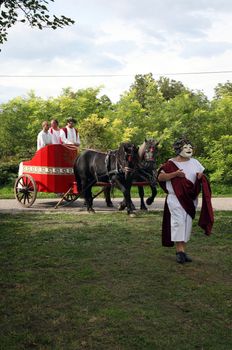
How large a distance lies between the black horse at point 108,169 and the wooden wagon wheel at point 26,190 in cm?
144

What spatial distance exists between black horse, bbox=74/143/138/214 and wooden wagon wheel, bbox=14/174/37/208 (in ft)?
4.72

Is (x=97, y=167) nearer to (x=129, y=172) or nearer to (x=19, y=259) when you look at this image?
(x=129, y=172)

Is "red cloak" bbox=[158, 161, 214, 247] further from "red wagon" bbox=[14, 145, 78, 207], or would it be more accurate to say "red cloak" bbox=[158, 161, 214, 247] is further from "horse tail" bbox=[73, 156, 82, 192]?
"red wagon" bbox=[14, 145, 78, 207]

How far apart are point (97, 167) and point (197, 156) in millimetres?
10052

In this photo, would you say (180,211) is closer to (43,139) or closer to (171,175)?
(171,175)

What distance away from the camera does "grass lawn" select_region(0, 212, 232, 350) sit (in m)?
4.71

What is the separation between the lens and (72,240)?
8516 mm

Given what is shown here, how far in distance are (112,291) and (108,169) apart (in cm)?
640

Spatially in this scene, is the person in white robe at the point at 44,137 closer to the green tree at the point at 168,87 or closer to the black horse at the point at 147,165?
the black horse at the point at 147,165

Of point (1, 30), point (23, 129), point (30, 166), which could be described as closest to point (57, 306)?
point (1, 30)

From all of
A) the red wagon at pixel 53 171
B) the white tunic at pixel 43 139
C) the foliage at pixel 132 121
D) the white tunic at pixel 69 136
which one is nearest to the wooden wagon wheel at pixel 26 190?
the red wagon at pixel 53 171

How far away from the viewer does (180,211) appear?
7078 mm

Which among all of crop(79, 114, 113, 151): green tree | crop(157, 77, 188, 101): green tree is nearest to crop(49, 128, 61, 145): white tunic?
crop(79, 114, 113, 151): green tree

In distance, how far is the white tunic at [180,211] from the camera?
278 inches
